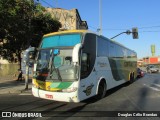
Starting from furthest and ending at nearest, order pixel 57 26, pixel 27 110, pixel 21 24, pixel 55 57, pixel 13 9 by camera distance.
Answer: pixel 57 26, pixel 21 24, pixel 13 9, pixel 55 57, pixel 27 110

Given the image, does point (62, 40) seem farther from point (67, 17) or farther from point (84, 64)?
point (67, 17)

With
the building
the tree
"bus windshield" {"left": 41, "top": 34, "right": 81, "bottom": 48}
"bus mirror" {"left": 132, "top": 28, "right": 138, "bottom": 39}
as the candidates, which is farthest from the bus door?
the building

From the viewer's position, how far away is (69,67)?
1073 cm

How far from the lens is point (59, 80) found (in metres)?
10.7

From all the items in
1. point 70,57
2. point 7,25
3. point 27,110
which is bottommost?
point 27,110

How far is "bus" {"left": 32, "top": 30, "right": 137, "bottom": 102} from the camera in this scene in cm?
1050

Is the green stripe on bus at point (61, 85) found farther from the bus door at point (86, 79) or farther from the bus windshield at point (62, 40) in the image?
the bus windshield at point (62, 40)

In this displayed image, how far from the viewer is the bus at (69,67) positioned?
10500mm

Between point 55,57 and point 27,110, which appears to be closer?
point 27,110

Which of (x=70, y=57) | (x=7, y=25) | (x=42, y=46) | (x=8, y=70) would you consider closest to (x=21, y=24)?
(x=7, y=25)

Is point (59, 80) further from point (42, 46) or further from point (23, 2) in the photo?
point (23, 2)

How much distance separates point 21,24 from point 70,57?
11385mm

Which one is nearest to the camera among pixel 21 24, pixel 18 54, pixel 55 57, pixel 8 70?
pixel 55 57

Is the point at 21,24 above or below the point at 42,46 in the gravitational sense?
above
